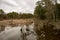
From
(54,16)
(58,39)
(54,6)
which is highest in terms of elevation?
(54,6)

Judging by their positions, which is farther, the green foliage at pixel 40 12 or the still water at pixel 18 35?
the green foliage at pixel 40 12

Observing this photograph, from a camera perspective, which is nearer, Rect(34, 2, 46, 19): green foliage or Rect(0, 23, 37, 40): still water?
Rect(0, 23, 37, 40): still water

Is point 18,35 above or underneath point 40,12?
underneath

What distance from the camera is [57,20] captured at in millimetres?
22312

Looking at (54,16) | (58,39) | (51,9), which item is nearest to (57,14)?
(54,16)

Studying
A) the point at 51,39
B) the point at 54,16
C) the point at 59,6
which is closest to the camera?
the point at 51,39

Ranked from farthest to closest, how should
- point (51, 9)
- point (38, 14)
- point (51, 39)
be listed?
point (38, 14)
point (51, 9)
point (51, 39)

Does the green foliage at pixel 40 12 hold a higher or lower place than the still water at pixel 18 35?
higher

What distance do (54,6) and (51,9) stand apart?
2.48ft

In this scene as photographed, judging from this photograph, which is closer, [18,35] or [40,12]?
[18,35]

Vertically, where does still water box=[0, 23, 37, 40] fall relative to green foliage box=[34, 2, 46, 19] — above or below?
below

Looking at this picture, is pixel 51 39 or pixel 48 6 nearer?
pixel 51 39

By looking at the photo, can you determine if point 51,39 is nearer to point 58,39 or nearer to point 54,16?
point 58,39

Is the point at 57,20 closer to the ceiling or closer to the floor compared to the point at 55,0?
closer to the floor
